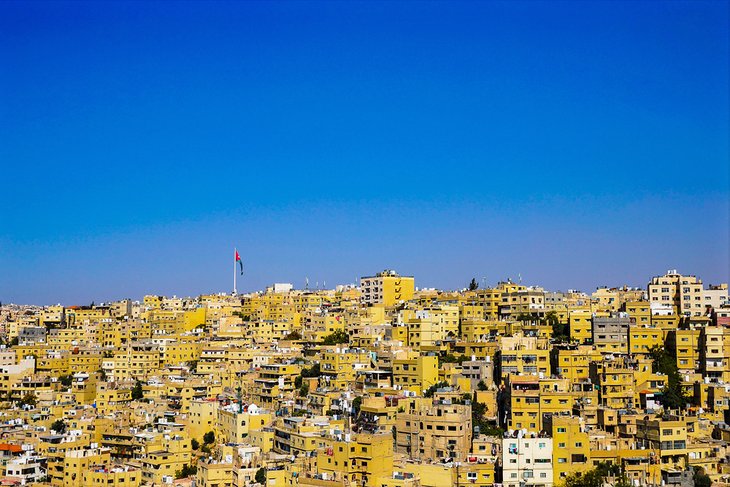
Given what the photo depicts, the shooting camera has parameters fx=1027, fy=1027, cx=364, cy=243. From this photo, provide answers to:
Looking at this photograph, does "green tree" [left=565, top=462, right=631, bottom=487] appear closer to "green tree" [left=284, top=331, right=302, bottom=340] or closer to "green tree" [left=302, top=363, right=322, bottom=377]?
"green tree" [left=302, top=363, right=322, bottom=377]

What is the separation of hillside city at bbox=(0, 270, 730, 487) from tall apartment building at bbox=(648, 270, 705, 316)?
0.09 m

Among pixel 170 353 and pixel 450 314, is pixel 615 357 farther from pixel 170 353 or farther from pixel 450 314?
pixel 170 353

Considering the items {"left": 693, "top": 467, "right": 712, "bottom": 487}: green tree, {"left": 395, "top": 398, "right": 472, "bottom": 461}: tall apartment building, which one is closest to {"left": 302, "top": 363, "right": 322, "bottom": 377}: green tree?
{"left": 395, "top": 398, "right": 472, "bottom": 461}: tall apartment building

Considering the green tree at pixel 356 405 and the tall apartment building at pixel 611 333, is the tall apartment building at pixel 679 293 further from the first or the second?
the green tree at pixel 356 405

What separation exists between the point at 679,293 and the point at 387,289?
37.8ft

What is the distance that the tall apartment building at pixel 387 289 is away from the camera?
41406 millimetres

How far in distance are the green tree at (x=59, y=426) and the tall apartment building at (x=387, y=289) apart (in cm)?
Result: 1622

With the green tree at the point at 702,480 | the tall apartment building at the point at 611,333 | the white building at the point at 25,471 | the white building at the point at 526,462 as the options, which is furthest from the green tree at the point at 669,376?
the white building at the point at 25,471

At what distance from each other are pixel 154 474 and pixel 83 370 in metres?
14.4

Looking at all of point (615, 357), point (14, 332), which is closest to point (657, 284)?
point (615, 357)

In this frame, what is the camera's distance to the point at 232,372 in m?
32.6

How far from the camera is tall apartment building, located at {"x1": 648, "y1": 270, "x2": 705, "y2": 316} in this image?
35.6 metres

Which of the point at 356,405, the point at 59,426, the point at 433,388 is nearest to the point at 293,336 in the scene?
the point at 59,426

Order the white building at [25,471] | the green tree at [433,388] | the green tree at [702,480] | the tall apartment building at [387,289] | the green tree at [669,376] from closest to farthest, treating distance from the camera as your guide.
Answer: the green tree at [702,480] < the white building at [25,471] < the green tree at [669,376] < the green tree at [433,388] < the tall apartment building at [387,289]
